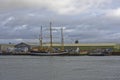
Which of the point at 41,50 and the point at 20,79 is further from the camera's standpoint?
the point at 41,50

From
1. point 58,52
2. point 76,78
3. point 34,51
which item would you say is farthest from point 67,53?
point 76,78

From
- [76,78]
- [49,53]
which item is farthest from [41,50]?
[76,78]

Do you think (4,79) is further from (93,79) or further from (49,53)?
(49,53)

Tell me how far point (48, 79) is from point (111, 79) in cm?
850

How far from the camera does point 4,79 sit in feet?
161

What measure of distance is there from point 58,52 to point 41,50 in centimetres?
963

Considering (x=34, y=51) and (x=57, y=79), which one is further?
(x=34, y=51)

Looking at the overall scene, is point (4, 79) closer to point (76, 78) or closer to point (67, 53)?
point (76, 78)

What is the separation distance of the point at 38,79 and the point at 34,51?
15056 cm

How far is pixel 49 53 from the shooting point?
636 ft

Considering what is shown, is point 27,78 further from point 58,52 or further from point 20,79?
point 58,52

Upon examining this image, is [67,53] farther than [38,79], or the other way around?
[67,53]

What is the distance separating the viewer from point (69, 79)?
50094mm

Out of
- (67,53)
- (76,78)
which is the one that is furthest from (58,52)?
(76,78)
